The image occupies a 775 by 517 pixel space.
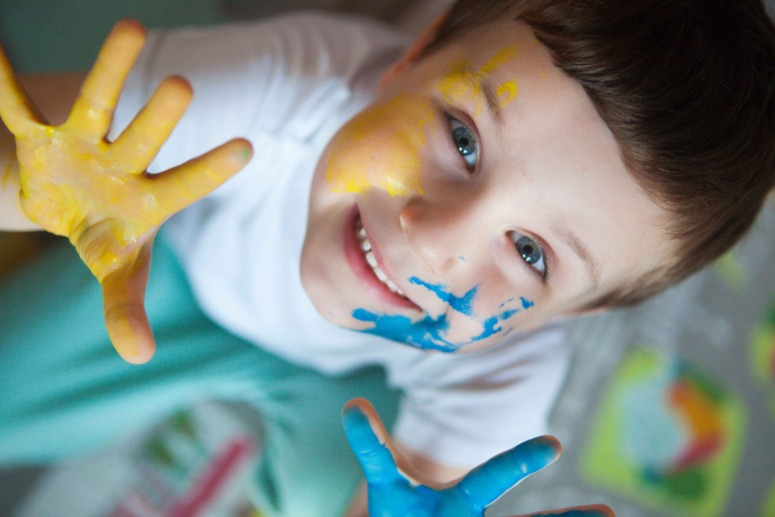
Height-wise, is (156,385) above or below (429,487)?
below

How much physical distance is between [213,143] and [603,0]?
445mm

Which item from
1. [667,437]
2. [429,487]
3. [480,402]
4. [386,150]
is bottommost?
[667,437]

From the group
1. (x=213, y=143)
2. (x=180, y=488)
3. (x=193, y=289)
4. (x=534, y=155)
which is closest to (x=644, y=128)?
(x=534, y=155)

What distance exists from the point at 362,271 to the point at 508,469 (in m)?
0.24

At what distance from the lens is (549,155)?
0.60m

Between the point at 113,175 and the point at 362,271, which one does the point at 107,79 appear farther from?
the point at 362,271

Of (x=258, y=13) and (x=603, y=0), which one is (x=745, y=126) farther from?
(x=258, y=13)

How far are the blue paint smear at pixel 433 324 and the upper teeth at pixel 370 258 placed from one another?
0.03 m

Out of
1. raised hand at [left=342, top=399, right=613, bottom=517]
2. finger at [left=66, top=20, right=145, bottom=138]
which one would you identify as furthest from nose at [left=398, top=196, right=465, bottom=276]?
finger at [left=66, top=20, right=145, bottom=138]

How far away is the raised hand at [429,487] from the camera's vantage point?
54 centimetres

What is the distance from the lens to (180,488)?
0.95 m

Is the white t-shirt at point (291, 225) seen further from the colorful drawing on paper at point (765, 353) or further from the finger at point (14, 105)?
the colorful drawing on paper at point (765, 353)

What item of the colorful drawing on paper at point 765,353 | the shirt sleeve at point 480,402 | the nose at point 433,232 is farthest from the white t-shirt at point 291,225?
the colorful drawing on paper at point 765,353

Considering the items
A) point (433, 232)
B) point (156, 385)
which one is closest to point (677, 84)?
point (433, 232)
